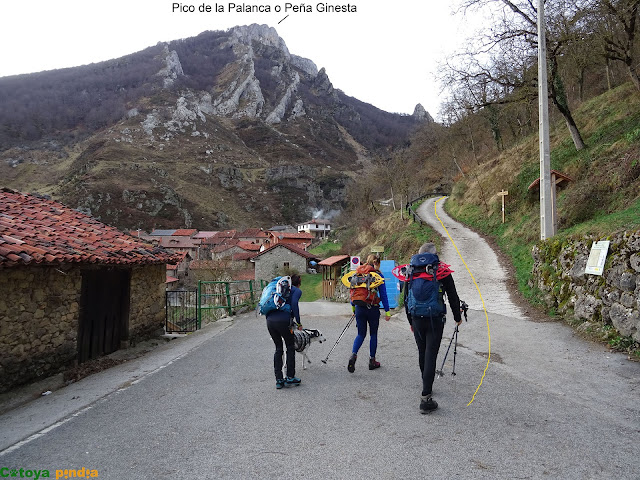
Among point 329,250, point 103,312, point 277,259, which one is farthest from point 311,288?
point 103,312

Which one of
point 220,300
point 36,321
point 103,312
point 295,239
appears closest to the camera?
point 36,321

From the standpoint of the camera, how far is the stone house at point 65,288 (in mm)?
6199

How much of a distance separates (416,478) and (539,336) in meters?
5.74

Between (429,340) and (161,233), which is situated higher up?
(161,233)

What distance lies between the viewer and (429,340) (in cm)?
445

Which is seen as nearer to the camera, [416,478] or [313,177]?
[416,478]

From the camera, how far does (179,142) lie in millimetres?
125312

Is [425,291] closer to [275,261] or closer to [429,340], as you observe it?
[429,340]

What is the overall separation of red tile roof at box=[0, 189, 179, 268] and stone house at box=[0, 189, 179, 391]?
17 millimetres

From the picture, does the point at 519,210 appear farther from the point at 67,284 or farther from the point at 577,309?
the point at 67,284

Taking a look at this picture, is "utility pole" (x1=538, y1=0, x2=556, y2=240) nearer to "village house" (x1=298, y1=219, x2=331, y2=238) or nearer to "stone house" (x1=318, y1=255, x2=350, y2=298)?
"stone house" (x1=318, y1=255, x2=350, y2=298)

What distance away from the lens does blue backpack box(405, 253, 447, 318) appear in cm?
441

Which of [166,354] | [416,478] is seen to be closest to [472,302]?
[166,354]

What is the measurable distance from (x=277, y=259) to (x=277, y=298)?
143 ft
